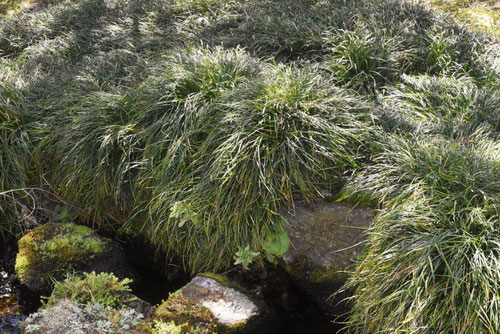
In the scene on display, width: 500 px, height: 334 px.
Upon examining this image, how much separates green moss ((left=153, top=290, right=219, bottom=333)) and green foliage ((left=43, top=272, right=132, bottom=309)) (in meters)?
0.34

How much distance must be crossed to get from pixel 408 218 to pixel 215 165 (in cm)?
162

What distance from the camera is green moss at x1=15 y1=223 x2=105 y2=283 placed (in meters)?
3.88

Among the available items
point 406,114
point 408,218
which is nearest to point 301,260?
point 408,218

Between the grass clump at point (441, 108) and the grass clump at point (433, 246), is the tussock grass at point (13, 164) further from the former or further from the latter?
the grass clump at point (441, 108)

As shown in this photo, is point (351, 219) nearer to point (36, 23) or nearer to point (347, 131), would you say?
point (347, 131)

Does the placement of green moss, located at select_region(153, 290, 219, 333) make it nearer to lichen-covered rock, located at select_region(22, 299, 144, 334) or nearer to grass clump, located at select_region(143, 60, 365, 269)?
lichen-covered rock, located at select_region(22, 299, 144, 334)

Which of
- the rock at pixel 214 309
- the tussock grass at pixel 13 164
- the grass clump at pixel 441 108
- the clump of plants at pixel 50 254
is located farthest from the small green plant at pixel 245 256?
the tussock grass at pixel 13 164

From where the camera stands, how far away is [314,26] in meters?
5.69

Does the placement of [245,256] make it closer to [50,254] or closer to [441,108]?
[50,254]

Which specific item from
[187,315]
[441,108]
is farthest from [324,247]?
[441,108]

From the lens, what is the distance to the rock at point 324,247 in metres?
3.54

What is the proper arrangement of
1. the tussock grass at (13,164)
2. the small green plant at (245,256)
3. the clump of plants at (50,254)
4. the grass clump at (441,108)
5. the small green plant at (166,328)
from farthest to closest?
the tussock grass at (13,164), the grass clump at (441,108), the clump of plants at (50,254), the small green plant at (245,256), the small green plant at (166,328)

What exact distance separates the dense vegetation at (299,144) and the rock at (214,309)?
285mm

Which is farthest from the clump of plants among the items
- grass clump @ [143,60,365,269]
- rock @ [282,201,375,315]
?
rock @ [282,201,375,315]
